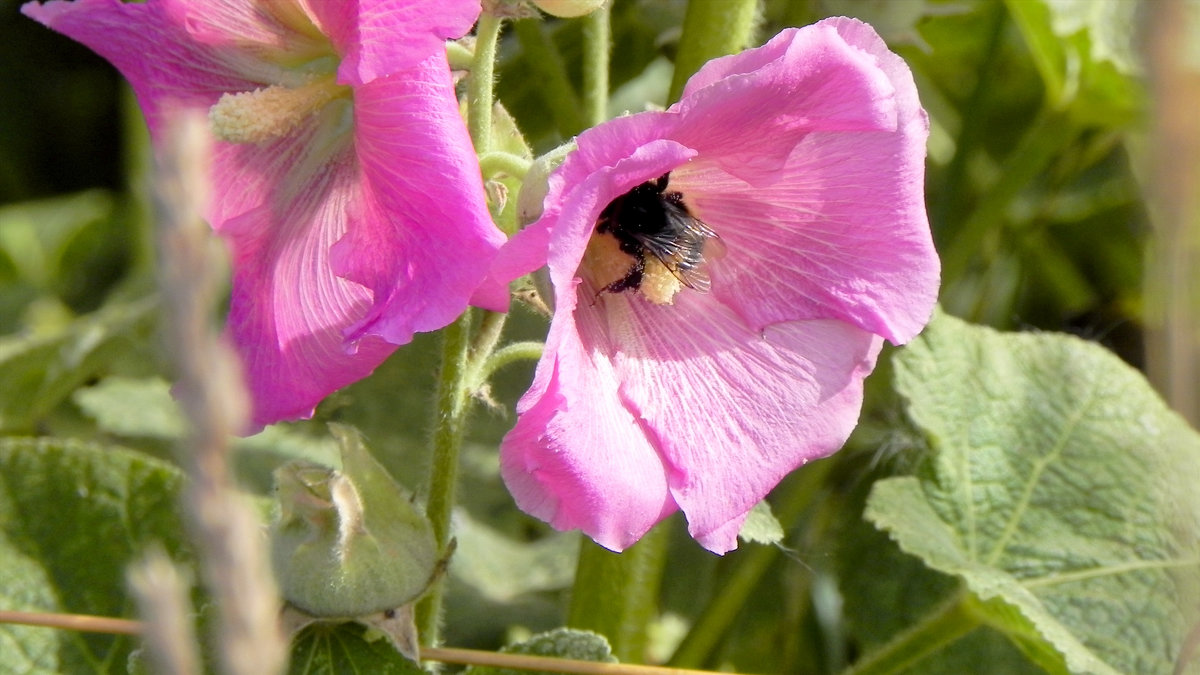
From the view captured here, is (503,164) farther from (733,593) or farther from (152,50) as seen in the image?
(733,593)

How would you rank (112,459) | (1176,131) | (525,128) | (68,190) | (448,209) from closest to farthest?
1. (1176,131)
2. (448,209)
3. (112,459)
4. (525,128)
5. (68,190)

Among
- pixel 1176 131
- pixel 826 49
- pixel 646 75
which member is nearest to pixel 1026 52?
pixel 646 75

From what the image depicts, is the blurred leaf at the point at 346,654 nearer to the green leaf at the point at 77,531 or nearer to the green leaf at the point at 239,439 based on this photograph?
A: the green leaf at the point at 77,531

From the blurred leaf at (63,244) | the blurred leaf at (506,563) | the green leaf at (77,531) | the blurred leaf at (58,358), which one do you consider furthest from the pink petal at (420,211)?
the blurred leaf at (63,244)

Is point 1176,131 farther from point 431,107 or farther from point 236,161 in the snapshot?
point 236,161

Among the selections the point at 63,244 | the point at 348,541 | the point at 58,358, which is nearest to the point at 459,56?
the point at 348,541

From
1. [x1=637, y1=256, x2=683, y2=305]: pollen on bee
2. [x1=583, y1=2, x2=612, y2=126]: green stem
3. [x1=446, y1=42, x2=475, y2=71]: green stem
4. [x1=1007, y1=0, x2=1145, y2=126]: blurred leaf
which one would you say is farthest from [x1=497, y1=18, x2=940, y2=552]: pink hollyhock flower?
[x1=1007, y1=0, x2=1145, y2=126]: blurred leaf

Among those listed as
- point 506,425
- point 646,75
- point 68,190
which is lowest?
point 68,190
